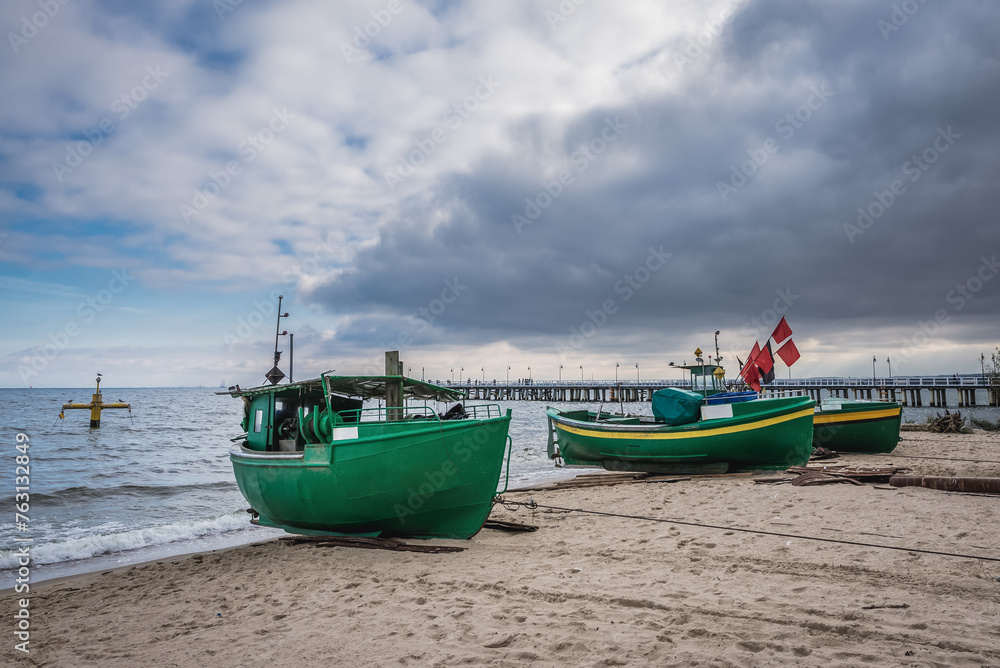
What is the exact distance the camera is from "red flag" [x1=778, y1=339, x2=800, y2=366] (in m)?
18.0

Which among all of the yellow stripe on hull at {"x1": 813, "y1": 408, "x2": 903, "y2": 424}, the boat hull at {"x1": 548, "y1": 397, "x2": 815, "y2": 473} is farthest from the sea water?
the yellow stripe on hull at {"x1": 813, "y1": 408, "x2": 903, "y2": 424}

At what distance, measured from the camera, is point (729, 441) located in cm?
1475

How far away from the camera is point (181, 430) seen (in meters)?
43.0

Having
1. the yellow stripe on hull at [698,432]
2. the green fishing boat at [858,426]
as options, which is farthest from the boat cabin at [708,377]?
the yellow stripe on hull at [698,432]

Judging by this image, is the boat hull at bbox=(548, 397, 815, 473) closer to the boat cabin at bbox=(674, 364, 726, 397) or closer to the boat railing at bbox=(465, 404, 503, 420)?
the boat cabin at bbox=(674, 364, 726, 397)

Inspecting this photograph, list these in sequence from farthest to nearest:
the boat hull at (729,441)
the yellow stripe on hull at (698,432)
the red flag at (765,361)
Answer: the red flag at (765,361) → the boat hull at (729,441) → the yellow stripe on hull at (698,432)

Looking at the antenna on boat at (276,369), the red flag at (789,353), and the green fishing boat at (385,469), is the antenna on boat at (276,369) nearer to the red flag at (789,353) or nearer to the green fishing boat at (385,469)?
the green fishing boat at (385,469)

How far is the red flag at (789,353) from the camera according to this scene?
18.0 meters

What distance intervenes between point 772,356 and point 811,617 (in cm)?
1646

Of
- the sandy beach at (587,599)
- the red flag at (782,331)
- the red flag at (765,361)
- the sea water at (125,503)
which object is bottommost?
the sea water at (125,503)

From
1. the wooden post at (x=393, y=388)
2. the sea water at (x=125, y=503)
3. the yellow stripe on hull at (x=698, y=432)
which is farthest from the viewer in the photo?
the yellow stripe on hull at (x=698, y=432)

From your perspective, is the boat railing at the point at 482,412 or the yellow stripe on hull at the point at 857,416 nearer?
the boat railing at the point at 482,412

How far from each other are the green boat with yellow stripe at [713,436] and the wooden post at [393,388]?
826 centimetres

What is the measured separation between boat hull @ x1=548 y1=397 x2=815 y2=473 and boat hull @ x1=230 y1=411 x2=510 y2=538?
800 cm
